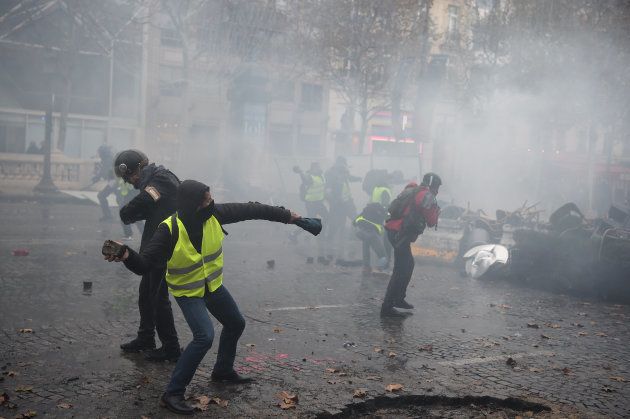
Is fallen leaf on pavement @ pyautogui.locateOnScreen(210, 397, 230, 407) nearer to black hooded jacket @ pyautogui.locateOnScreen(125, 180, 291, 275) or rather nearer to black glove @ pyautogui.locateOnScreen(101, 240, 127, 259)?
black hooded jacket @ pyautogui.locateOnScreen(125, 180, 291, 275)

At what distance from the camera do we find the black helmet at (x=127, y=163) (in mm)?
5676

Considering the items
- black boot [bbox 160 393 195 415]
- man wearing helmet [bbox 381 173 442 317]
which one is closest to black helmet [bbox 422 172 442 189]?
man wearing helmet [bbox 381 173 442 317]

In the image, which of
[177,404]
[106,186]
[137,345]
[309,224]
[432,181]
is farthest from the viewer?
[106,186]

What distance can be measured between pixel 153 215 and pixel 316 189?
388 inches

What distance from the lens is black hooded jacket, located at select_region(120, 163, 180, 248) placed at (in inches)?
217

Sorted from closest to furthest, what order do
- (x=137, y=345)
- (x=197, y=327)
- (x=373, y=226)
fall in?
(x=197, y=327), (x=137, y=345), (x=373, y=226)

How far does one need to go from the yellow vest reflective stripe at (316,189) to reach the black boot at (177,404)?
10983mm

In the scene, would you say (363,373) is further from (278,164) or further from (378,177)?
(278,164)

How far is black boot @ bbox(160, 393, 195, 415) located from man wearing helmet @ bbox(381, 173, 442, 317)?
13.0 ft

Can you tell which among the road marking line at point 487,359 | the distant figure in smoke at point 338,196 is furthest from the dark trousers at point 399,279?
the distant figure in smoke at point 338,196

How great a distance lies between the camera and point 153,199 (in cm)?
549

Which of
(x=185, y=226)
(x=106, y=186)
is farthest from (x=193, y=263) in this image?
(x=106, y=186)

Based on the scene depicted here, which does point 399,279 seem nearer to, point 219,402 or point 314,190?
point 219,402

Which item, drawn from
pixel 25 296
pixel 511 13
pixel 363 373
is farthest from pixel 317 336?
pixel 511 13
